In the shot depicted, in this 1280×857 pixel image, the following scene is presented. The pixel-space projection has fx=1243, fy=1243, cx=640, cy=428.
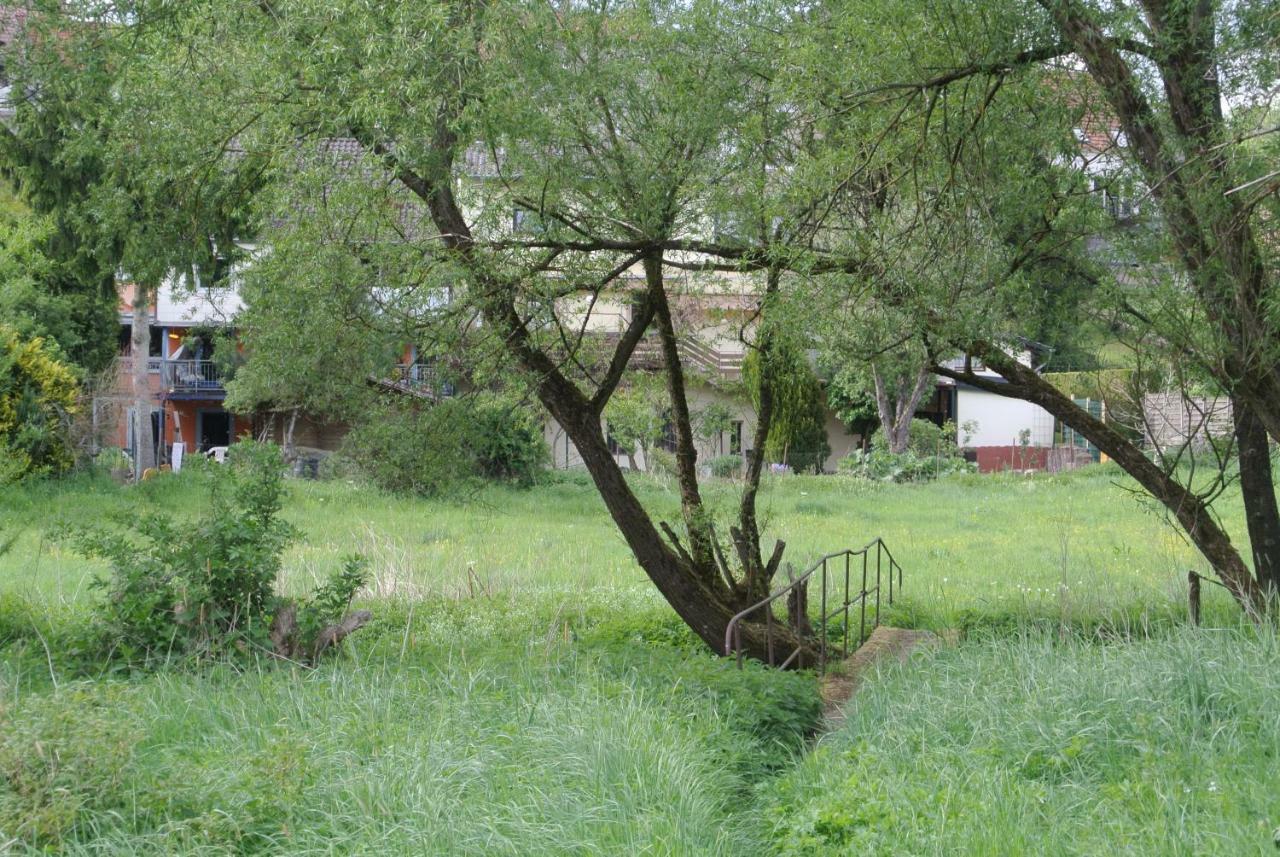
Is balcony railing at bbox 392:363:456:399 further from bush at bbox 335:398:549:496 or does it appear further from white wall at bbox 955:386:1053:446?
white wall at bbox 955:386:1053:446

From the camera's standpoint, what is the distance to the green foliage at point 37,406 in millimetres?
20625

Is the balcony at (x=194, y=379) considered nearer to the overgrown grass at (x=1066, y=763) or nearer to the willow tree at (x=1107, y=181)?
the willow tree at (x=1107, y=181)

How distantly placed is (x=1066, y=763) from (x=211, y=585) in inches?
235

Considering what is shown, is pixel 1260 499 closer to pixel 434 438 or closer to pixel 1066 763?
pixel 1066 763

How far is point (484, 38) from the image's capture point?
29.3 feet

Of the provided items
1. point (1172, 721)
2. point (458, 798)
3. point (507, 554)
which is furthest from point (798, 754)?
point (507, 554)

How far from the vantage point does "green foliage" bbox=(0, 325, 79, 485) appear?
20.6 meters

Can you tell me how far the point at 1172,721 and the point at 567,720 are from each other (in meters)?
3.03

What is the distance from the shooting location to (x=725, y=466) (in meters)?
28.1

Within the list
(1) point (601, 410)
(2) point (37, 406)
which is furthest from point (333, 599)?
(2) point (37, 406)

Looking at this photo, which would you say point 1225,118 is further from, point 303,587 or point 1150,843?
point 303,587

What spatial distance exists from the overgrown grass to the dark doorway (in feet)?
121

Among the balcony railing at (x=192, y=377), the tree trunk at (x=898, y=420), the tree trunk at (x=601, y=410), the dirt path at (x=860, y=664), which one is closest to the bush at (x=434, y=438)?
the tree trunk at (x=601, y=410)

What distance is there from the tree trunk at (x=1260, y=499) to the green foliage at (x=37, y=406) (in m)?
17.6
